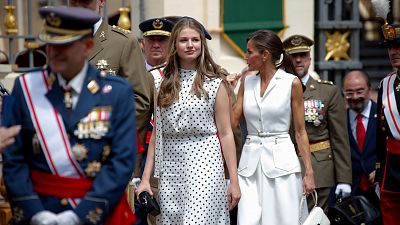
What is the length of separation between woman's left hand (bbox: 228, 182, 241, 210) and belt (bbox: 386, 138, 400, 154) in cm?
167

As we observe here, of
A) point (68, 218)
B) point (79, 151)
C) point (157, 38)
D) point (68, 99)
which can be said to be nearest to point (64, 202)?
point (68, 218)

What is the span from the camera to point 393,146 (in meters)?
8.03

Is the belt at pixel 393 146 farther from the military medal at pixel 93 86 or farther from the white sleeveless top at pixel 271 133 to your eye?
the military medal at pixel 93 86

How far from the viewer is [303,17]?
1097cm

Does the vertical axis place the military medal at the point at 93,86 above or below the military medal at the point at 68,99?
above

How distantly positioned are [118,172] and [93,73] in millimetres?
503

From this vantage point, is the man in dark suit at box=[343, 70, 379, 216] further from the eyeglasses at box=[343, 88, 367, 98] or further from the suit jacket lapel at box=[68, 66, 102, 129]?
the suit jacket lapel at box=[68, 66, 102, 129]

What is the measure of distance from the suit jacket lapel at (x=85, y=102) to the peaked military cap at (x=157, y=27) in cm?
335

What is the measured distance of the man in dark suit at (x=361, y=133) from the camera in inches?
385

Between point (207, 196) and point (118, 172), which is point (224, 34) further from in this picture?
point (118, 172)

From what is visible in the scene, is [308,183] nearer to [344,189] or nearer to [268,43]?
[268,43]

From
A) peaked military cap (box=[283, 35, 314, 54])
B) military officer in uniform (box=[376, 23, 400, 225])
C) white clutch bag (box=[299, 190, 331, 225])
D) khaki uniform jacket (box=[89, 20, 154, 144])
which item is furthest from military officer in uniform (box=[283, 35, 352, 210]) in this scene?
khaki uniform jacket (box=[89, 20, 154, 144])

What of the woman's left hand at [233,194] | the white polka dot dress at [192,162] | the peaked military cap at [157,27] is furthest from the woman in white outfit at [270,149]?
the peaked military cap at [157,27]

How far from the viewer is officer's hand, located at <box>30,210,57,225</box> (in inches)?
183
